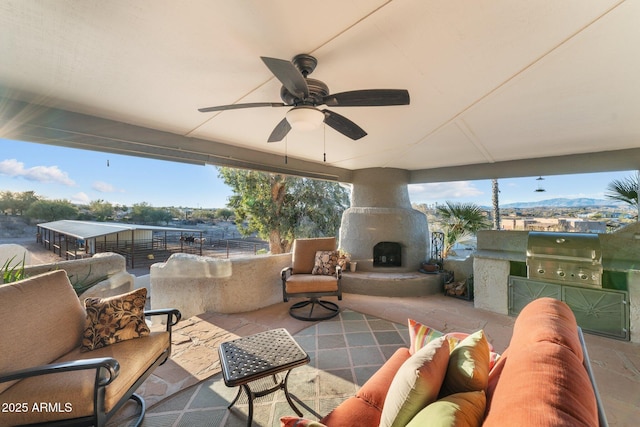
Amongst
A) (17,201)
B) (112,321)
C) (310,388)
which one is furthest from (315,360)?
(17,201)

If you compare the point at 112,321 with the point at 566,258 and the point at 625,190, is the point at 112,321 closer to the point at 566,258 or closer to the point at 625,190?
the point at 566,258

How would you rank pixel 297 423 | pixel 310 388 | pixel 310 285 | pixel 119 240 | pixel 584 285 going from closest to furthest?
pixel 297 423 < pixel 310 388 < pixel 584 285 < pixel 310 285 < pixel 119 240

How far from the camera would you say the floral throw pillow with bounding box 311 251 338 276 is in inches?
142

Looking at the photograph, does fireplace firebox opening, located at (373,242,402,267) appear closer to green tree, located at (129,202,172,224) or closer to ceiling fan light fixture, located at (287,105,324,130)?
ceiling fan light fixture, located at (287,105,324,130)

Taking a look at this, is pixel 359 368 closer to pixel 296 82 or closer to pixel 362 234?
pixel 296 82

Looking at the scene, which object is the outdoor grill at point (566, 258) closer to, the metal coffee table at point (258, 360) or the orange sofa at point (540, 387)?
the orange sofa at point (540, 387)

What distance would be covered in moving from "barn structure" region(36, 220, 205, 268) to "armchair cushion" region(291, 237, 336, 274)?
160 inches

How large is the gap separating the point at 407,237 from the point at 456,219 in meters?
1.02

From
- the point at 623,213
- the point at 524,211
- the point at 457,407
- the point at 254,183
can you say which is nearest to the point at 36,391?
the point at 457,407

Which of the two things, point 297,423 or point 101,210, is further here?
point 101,210

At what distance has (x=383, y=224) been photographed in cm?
484

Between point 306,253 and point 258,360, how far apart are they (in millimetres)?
2252

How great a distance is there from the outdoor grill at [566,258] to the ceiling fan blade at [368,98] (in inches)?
117

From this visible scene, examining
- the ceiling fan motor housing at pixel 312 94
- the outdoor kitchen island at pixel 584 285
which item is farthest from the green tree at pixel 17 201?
the outdoor kitchen island at pixel 584 285
